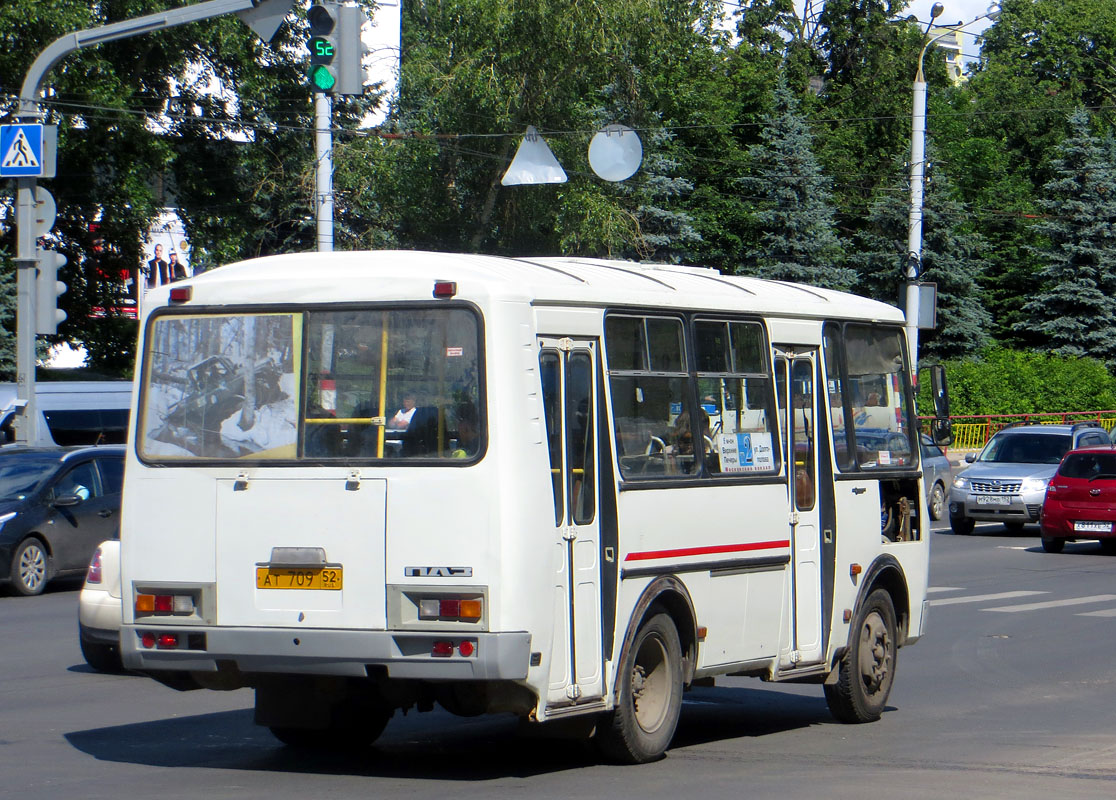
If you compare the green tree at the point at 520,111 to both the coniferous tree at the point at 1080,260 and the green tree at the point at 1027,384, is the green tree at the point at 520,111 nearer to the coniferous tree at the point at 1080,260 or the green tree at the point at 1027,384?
the green tree at the point at 1027,384

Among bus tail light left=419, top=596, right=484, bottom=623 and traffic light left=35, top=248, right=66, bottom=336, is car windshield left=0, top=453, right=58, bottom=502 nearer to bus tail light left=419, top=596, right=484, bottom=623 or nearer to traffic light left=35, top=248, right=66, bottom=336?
traffic light left=35, top=248, right=66, bottom=336

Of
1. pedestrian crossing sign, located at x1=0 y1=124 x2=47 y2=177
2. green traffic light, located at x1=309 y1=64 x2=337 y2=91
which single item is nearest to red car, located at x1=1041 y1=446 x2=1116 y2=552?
green traffic light, located at x1=309 y1=64 x2=337 y2=91

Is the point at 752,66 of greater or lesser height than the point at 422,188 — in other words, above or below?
above

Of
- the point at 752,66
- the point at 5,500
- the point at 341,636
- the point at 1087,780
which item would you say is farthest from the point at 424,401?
the point at 752,66

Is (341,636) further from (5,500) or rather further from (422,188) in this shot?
(422,188)

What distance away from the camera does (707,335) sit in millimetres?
9211

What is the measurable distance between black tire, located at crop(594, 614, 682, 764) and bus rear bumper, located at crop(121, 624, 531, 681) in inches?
38.3

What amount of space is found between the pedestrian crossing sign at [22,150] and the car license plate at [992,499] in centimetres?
1562

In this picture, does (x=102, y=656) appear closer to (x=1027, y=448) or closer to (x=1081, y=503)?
(x=1081, y=503)

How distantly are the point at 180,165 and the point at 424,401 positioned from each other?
37.4m

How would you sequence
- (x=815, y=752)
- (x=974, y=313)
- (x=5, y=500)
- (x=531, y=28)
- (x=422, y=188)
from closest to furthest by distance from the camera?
(x=815, y=752) < (x=5, y=500) < (x=531, y=28) < (x=422, y=188) < (x=974, y=313)

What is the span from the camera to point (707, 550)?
8852 mm

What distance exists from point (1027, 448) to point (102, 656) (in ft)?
67.1

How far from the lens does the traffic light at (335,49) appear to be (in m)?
16.2
